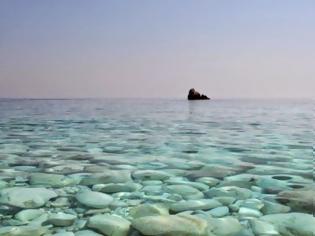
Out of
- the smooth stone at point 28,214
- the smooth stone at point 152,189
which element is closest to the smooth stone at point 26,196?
the smooth stone at point 28,214

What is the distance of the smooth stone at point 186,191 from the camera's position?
10.7ft

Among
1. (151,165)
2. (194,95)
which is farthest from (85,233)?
(194,95)

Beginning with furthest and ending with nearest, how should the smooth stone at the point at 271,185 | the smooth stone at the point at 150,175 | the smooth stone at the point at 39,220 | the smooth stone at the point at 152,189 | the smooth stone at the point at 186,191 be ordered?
1. the smooth stone at the point at 150,175
2. the smooth stone at the point at 271,185
3. the smooth stone at the point at 152,189
4. the smooth stone at the point at 186,191
5. the smooth stone at the point at 39,220

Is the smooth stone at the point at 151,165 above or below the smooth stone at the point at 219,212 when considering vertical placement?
below

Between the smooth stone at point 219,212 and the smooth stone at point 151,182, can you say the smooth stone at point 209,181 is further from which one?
the smooth stone at point 219,212

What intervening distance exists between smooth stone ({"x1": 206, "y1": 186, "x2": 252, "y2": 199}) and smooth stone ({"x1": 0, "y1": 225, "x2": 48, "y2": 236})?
5.00 feet

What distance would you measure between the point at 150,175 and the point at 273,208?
1528mm

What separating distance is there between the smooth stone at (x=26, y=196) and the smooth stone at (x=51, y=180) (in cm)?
32

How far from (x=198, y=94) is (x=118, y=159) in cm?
7960

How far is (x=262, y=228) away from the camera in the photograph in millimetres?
2498

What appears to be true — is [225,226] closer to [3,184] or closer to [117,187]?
[117,187]

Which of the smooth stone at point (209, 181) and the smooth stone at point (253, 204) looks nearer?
the smooth stone at point (253, 204)

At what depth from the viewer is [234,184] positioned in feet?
12.3

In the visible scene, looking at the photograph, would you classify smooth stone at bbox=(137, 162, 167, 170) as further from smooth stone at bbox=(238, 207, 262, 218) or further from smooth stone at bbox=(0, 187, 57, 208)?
smooth stone at bbox=(238, 207, 262, 218)
